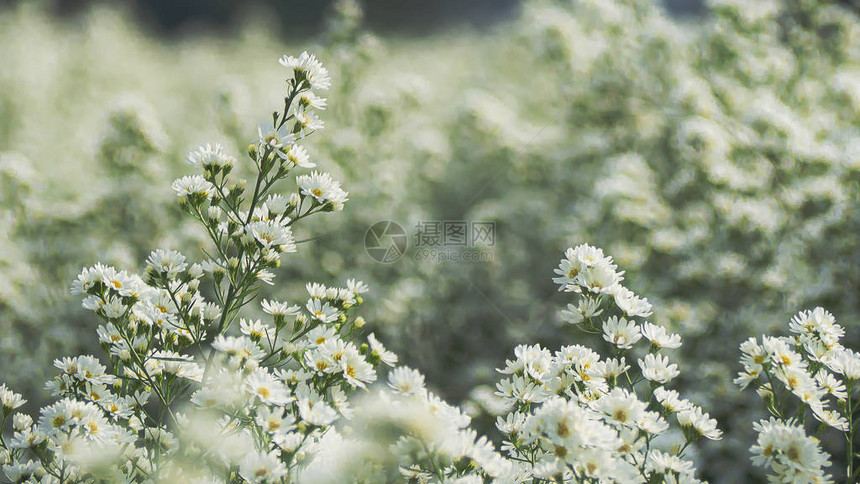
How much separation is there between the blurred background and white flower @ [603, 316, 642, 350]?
1163mm

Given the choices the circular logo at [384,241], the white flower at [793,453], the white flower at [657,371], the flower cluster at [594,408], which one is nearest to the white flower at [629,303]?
the flower cluster at [594,408]

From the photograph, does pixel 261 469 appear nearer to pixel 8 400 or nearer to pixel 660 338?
pixel 8 400

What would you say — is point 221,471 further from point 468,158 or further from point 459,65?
point 459,65

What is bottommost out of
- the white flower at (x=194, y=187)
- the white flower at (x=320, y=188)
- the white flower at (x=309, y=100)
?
the white flower at (x=194, y=187)

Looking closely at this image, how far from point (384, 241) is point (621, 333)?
2319 millimetres

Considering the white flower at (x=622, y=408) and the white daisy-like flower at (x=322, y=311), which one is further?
the white daisy-like flower at (x=322, y=311)

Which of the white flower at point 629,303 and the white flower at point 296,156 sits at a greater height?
the white flower at point 296,156

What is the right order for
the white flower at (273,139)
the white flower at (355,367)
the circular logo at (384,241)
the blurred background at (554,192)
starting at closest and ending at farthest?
the white flower at (355,367) < the white flower at (273,139) < the blurred background at (554,192) < the circular logo at (384,241)

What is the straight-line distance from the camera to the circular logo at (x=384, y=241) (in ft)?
12.0

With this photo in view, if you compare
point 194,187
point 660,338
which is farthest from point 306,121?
point 660,338

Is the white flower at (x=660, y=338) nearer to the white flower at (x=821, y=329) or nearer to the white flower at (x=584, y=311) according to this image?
the white flower at (x=584, y=311)

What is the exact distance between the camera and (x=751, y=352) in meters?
1.54

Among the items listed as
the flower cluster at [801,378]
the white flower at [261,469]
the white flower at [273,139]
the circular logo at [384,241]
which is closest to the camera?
the white flower at [261,469]

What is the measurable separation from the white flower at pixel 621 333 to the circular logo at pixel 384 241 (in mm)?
2228
